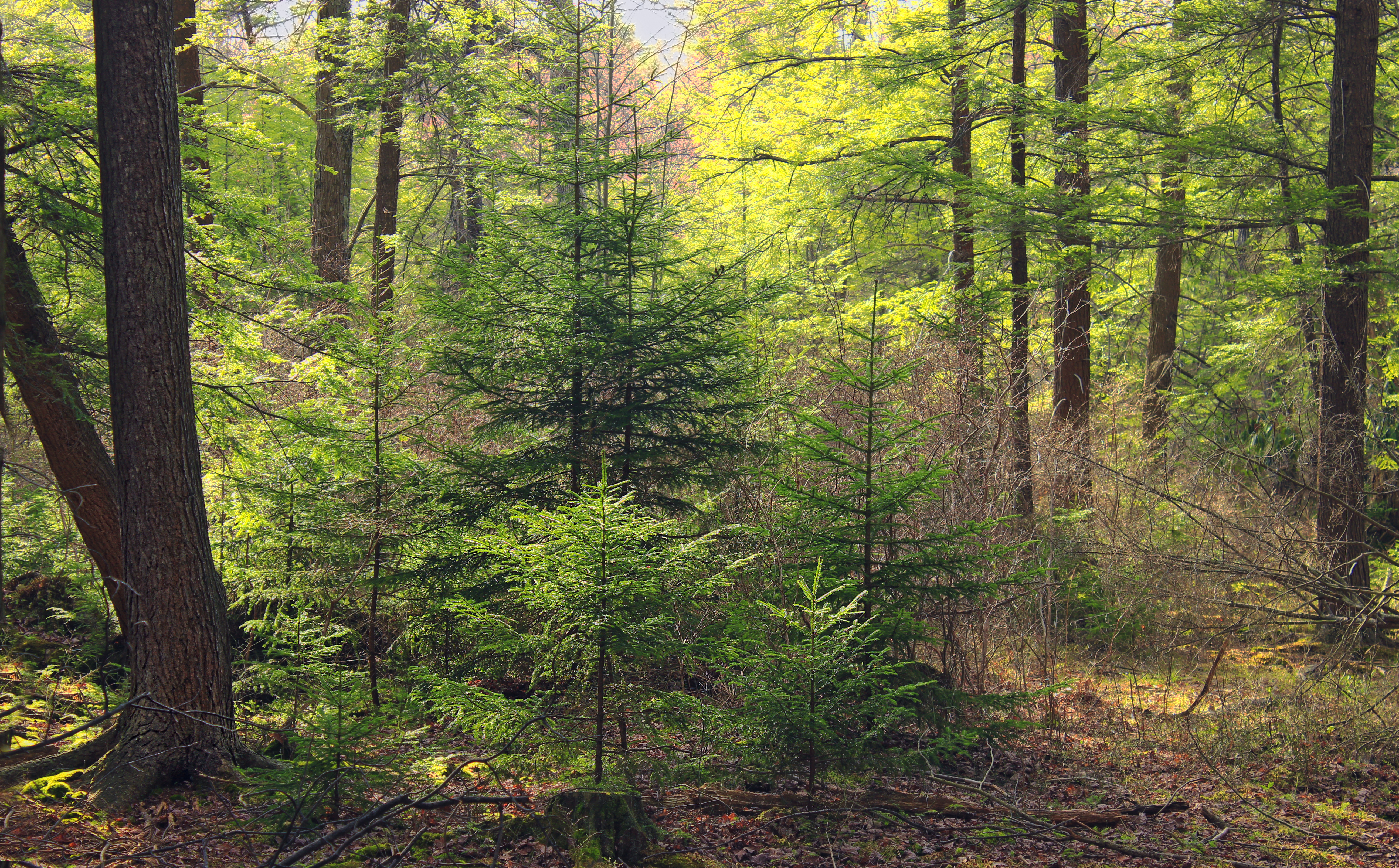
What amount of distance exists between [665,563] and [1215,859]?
145 inches

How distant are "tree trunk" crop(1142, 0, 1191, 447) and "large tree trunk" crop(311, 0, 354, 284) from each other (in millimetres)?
11166

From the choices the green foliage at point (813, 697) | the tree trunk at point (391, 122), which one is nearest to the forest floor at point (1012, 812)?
the green foliage at point (813, 697)

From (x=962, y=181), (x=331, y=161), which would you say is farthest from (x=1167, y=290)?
(x=331, y=161)

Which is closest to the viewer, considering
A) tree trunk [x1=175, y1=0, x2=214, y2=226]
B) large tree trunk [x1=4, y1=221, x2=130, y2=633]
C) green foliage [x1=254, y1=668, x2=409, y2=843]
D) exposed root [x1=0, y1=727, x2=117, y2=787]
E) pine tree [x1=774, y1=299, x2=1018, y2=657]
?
green foliage [x1=254, y1=668, x2=409, y2=843]

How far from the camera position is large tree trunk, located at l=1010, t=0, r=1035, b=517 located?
31.7 feet

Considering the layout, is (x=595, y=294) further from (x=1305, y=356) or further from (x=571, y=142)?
(x=1305, y=356)

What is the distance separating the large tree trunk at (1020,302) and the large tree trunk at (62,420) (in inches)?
312

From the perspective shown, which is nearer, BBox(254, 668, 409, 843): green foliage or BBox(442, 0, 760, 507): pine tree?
BBox(254, 668, 409, 843): green foliage

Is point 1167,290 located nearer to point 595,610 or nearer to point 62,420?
point 595,610

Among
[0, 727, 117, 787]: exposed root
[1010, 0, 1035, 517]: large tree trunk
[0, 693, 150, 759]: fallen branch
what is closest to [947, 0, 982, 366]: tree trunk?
[1010, 0, 1035, 517]: large tree trunk

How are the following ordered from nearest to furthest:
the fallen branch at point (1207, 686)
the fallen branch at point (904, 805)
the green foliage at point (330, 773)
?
1. the green foliage at point (330, 773)
2. the fallen branch at point (904, 805)
3. the fallen branch at point (1207, 686)

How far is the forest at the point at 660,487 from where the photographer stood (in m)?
5.19

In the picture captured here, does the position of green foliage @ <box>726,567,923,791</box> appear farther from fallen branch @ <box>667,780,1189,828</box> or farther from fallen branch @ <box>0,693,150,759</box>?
fallen branch @ <box>0,693,150,759</box>

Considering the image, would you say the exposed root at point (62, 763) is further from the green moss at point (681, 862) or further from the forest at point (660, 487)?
the green moss at point (681, 862)
